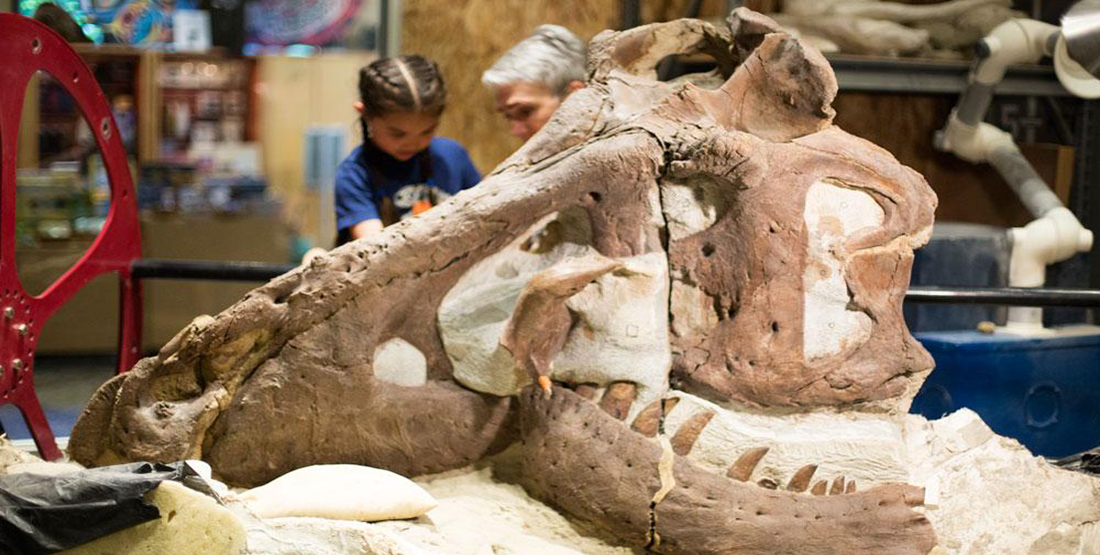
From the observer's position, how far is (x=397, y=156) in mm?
3023

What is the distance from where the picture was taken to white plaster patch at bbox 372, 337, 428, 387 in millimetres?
2227

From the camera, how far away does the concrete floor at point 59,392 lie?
104 inches

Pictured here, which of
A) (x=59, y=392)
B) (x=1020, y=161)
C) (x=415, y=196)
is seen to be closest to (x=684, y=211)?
(x=415, y=196)

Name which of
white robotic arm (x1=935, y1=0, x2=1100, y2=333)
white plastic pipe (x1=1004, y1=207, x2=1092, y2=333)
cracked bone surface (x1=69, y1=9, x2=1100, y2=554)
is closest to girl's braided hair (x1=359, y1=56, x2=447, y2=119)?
cracked bone surface (x1=69, y1=9, x2=1100, y2=554)

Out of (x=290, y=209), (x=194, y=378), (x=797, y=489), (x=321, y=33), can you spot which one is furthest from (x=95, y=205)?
(x=797, y=489)

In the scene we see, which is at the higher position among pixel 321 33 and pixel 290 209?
pixel 321 33

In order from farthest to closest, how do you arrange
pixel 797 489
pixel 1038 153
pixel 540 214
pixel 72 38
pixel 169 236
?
1. pixel 1038 153
2. pixel 169 236
3. pixel 72 38
4. pixel 540 214
5. pixel 797 489

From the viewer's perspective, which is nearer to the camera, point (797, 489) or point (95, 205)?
point (797, 489)

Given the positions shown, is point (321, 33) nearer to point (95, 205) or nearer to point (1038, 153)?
point (95, 205)

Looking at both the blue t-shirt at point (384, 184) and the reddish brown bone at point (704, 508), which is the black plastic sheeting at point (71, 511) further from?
the blue t-shirt at point (384, 184)

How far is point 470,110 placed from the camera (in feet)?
15.7

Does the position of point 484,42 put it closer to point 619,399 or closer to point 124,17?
point 124,17

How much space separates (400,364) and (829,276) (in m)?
0.91

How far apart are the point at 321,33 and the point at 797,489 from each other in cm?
289
